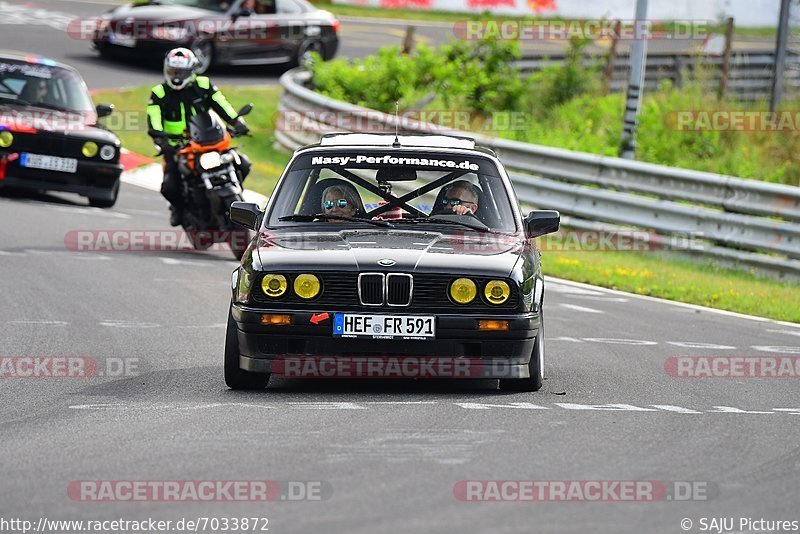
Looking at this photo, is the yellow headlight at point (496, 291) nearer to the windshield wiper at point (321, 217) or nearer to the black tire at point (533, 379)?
the black tire at point (533, 379)

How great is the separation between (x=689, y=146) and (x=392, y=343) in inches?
600

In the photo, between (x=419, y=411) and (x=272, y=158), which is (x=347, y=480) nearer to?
(x=419, y=411)

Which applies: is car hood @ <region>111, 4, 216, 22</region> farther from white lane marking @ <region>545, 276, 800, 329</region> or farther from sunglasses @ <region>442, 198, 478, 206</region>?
sunglasses @ <region>442, 198, 478, 206</region>

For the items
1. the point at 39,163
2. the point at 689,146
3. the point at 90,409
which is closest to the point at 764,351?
the point at 90,409

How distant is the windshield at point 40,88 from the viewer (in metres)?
18.0

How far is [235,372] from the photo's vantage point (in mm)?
8258

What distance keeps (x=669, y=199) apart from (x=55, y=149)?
6780mm

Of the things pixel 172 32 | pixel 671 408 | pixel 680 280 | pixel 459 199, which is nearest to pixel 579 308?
pixel 680 280

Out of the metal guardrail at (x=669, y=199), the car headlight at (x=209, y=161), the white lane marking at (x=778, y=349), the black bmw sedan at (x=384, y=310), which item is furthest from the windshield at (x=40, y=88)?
the black bmw sedan at (x=384, y=310)

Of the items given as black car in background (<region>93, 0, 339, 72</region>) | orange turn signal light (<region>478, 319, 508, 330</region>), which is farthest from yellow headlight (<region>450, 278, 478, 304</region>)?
black car in background (<region>93, 0, 339, 72</region>)

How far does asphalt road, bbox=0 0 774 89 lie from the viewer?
27781mm

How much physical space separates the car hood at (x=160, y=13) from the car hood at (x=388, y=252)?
19061 millimetres

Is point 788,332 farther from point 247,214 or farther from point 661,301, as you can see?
point 247,214

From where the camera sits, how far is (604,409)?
7.91 metres
